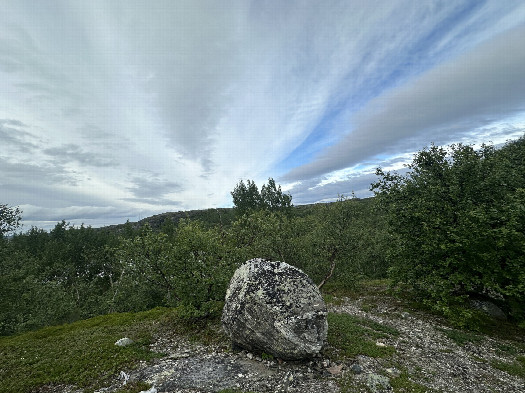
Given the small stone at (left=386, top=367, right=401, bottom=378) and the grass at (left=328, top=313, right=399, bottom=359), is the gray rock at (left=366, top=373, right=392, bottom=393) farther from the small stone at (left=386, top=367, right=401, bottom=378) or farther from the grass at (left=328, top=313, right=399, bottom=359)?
the grass at (left=328, top=313, right=399, bottom=359)

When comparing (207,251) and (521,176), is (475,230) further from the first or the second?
(207,251)

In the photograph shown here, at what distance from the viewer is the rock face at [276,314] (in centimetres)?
1359

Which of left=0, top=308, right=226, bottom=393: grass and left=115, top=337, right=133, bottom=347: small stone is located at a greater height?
left=115, top=337, right=133, bottom=347: small stone

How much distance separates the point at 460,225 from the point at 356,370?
13.2 metres

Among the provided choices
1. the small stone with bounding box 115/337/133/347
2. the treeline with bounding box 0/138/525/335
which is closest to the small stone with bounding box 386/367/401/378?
the treeline with bounding box 0/138/525/335

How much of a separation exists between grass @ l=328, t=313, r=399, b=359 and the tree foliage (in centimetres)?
475

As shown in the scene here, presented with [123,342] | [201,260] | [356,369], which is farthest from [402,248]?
[123,342]

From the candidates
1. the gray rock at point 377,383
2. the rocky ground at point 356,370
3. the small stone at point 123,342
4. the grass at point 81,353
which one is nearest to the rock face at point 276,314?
the rocky ground at point 356,370

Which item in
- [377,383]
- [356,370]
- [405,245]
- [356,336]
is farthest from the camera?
[405,245]

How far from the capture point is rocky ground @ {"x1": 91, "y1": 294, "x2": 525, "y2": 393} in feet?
39.2

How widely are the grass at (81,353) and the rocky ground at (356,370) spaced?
1422 mm

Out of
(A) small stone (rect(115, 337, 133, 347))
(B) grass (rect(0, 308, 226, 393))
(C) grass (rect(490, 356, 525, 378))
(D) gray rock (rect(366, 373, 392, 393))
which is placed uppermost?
(A) small stone (rect(115, 337, 133, 347))

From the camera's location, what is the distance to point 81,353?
1667cm

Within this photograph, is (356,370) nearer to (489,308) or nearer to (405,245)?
(405,245)
